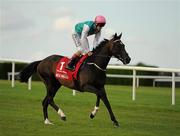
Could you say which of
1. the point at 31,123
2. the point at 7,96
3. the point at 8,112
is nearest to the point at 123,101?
the point at 7,96

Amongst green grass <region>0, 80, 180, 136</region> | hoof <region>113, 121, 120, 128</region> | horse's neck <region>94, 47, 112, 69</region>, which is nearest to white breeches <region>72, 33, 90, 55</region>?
horse's neck <region>94, 47, 112, 69</region>

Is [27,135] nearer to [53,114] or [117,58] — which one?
[117,58]

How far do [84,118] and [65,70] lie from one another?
3.63ft

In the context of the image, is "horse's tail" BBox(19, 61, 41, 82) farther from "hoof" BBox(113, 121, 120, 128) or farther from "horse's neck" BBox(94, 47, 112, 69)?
"hoof" BBox(113, 121, 120, 128)

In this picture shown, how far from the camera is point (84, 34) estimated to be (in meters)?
10.4

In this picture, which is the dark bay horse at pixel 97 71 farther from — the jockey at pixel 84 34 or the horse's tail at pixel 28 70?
the horse's tail at pixel 28 70

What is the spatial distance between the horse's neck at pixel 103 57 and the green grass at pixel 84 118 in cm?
114

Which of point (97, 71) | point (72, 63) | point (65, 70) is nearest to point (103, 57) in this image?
point (97, 71)

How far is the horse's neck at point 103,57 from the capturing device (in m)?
10.2

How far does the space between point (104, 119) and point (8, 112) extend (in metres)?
2.17

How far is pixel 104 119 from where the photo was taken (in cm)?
1109

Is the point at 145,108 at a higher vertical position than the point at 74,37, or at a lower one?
lower

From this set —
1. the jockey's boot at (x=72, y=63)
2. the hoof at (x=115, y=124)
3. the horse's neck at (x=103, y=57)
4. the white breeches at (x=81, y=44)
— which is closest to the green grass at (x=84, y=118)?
the hoof at (x=115, y=124)

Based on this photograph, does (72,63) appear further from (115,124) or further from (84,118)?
(115,124)
